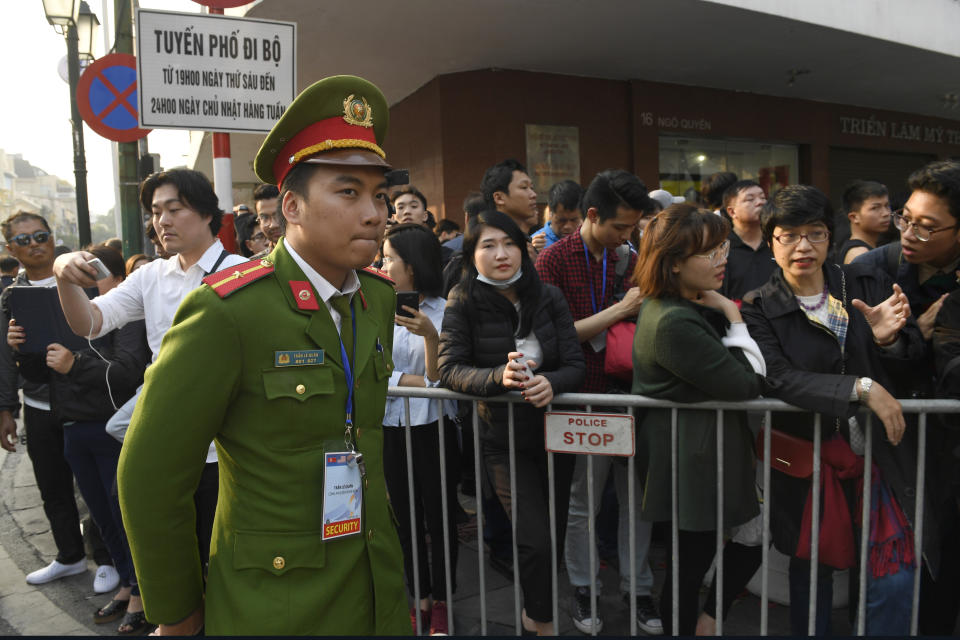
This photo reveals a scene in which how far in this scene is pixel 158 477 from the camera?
1.45m

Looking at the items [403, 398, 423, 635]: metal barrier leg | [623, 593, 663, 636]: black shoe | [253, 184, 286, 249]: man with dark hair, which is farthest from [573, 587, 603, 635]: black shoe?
[253, 184, 286, 249]: man with dark hair

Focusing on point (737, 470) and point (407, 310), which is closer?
point (737, 470)

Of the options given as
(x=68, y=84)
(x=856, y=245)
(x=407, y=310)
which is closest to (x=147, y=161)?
(x=68, y=84)

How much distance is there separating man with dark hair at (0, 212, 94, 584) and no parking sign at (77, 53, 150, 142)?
1495mm

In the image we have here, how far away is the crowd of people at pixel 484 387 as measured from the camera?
154 cm

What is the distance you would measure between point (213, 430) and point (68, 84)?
1063cm

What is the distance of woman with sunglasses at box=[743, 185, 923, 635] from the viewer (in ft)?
8.15

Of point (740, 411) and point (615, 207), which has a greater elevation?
point (615, 207)

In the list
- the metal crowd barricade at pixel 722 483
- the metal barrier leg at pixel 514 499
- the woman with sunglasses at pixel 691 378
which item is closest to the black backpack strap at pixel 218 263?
the metal crowd barricade at pixel 722 483

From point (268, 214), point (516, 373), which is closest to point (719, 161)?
point (268, 214)

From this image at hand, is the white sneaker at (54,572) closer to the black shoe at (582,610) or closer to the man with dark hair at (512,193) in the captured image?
the black shoe at (582,610)

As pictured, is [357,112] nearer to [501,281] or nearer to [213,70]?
[501,281]

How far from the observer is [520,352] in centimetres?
287

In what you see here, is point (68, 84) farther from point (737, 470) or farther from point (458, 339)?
point (737, 470)
